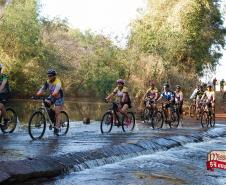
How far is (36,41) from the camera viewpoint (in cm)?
4603

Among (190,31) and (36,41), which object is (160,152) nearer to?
(190,31)

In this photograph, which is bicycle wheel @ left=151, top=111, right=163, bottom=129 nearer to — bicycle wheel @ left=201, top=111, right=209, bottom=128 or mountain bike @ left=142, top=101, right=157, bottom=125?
mountain bike @ left=142, top=101, right=157, bottom=125

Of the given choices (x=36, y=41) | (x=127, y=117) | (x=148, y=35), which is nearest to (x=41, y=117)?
(x=127, y=117)

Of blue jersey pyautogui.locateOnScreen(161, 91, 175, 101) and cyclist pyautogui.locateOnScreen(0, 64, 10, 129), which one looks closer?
cyclist pyautogui.locateOnScreen(0, 64, 10, 129)

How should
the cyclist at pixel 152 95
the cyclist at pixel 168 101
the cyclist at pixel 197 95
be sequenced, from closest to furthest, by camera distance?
the cyclist at pixel 152 95 → the cyclist at pixel 168 101 → the cyclist at pixel 197 95

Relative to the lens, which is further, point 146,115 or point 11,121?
point 146,115

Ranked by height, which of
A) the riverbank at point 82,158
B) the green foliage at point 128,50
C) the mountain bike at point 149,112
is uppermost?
the green foliage at point 128,50

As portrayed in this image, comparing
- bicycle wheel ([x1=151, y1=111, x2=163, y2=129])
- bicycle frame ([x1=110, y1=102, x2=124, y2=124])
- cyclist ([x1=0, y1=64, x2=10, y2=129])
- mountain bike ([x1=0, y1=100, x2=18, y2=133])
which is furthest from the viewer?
bicycle wheel ([x1=151, y1=111, x2=163, y2=129])

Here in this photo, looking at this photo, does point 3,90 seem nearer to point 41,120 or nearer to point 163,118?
point 41,120

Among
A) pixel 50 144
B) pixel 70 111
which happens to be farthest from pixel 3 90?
pixel 70 111

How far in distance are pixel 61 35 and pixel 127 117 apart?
1617 inches

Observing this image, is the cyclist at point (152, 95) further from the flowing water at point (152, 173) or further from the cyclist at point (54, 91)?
the flowing water at point (152, 173)

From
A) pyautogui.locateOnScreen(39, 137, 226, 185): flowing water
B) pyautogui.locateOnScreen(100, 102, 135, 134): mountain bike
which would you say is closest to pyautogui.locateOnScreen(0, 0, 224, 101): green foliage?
pyautogui.locateOnScreen(100, 102, 135, 134): mountain bike

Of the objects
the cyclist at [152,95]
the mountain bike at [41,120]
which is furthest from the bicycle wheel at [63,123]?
the cyclist at [152,95]
